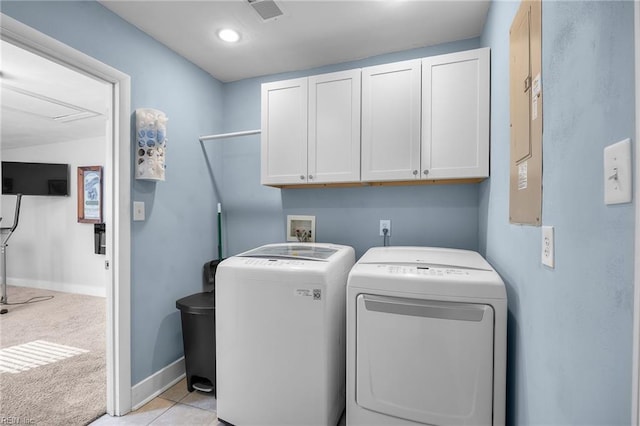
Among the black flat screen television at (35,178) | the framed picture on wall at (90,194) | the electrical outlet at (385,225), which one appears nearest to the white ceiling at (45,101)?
the black flat screen television at (35,178)

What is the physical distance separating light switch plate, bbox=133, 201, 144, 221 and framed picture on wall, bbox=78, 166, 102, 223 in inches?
132

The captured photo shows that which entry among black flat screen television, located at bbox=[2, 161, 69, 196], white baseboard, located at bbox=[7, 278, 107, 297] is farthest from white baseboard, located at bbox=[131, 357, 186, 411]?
black flat screen television, located at bbox=[2, 161, 69, 196]

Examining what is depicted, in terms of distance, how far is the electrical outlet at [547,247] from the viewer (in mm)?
863

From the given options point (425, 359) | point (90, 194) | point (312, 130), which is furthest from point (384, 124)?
point (90, 194)

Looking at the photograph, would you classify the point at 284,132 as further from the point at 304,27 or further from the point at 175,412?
the point at 175,412

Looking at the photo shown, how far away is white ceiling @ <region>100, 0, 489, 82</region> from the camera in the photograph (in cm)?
175

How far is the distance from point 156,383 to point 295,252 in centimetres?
136

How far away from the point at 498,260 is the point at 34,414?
2.83m

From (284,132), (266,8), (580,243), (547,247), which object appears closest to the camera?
(580,243)

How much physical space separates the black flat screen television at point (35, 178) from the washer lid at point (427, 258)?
5.28 m

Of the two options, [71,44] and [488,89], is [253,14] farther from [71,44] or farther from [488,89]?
[488,89]

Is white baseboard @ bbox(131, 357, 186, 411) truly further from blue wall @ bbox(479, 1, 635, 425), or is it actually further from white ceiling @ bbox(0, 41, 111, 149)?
blue wall @ bbox(479, 1, 635, 425)

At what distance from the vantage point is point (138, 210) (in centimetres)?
193

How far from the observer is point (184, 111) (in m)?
2.32
